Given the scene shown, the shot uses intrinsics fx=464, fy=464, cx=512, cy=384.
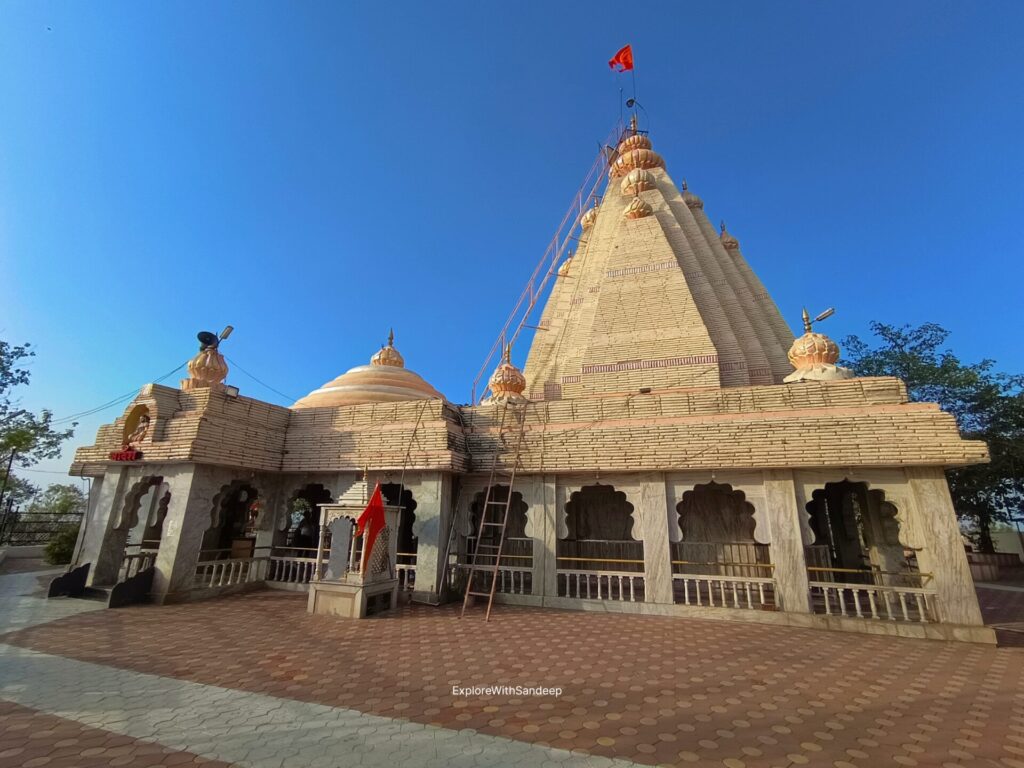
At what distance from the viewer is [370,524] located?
861cm

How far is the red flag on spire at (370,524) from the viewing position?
8531 mm

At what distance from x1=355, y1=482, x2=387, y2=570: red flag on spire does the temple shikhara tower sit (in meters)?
0.08

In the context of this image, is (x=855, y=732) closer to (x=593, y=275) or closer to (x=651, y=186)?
(x=593, y=275)

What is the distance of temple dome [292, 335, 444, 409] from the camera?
16.0 meters

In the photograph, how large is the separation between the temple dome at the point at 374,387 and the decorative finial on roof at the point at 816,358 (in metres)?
10.5

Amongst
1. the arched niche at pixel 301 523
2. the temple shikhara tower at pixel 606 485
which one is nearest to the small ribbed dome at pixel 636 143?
the temple shikhara tower at pixel 606 485

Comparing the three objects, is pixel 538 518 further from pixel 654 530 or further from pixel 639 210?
pixel 639 210

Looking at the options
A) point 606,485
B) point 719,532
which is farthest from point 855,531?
point 606,485

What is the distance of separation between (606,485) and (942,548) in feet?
18.7

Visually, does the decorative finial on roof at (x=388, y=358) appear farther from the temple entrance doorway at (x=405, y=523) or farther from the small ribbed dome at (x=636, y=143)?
the small ribbed dome at (x=636, y=143)

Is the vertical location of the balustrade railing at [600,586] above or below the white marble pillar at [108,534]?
below

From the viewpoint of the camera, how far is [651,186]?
18.8 metres

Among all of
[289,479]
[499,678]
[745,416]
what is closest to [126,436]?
[289,479]

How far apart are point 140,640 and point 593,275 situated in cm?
1536
